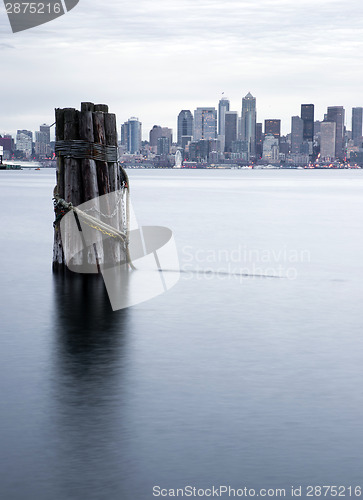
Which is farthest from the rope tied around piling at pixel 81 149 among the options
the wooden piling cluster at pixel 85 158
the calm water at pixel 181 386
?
the calm water at pixel 181 386

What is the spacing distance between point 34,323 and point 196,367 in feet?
17.2

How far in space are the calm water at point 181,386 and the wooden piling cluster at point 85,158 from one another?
2531 mm

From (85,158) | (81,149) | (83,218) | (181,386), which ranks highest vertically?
(81,149)

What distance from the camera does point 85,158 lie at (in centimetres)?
2045

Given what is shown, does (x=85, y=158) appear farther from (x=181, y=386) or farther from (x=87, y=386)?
(x=181, y=386)

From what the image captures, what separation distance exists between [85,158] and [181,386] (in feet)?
31.1

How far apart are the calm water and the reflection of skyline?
26 millimetres

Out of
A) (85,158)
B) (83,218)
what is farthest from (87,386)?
(85,158)

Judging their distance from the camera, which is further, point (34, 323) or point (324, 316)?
point (324, 316)

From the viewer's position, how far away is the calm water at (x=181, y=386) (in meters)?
9.09

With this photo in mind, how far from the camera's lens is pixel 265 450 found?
9.69 m

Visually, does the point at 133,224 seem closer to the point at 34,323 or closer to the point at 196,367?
the point at 34,323

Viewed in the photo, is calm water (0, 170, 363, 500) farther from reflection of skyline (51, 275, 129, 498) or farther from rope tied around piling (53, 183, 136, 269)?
rope tied around piling (53, 183, 136, 269)

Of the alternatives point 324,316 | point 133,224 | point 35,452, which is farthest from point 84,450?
point 133,224
